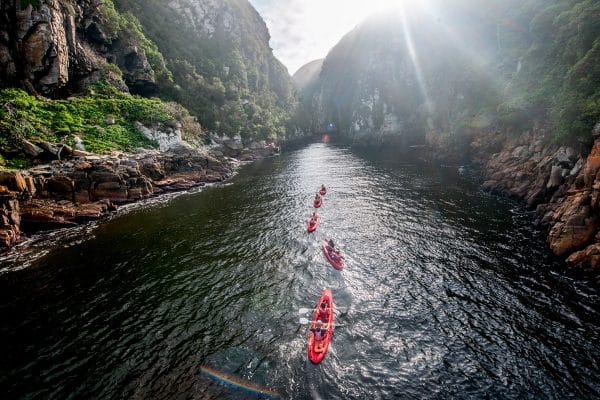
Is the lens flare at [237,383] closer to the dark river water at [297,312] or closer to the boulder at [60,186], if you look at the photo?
the dark river water at [297,312]

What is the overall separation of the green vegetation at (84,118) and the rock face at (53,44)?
2426 millimetres

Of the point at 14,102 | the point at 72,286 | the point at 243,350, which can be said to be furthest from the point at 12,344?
the point at 14,102

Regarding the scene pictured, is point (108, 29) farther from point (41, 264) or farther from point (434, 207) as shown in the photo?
point (434, 207)

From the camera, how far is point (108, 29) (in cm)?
5928

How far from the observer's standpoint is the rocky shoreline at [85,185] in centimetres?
2728

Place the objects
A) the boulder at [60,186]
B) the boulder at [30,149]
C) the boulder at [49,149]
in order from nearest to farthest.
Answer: the boulder at [60,186], the boulder at [30,149], the boulder at [49,149]

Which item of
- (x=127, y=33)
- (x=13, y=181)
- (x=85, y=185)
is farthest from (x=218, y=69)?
(x=13, y=181)

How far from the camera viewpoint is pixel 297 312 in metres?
16.7

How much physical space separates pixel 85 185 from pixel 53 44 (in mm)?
23545

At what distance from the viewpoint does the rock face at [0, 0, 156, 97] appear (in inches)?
1522

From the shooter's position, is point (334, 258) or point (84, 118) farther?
point (84, 118)

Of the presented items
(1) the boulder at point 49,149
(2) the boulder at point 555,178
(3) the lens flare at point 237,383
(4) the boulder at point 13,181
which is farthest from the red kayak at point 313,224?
(1) the boulder at point 49,149

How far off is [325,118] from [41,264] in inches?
5611

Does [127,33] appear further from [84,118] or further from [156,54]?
[84,118]
